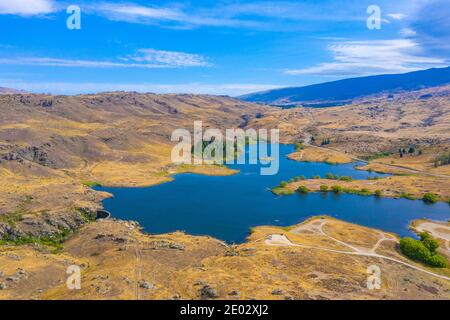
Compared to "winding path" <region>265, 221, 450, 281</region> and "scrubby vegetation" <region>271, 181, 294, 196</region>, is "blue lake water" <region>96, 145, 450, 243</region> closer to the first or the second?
"scrubby vegetation" <region>271, 181, 294, 196</region>

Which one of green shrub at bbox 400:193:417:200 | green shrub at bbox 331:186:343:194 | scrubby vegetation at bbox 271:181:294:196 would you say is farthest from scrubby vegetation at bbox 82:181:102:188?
green shrub at bbox 400:193:417:200

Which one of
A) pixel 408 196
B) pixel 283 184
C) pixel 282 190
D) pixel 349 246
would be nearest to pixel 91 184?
pixel 282 190

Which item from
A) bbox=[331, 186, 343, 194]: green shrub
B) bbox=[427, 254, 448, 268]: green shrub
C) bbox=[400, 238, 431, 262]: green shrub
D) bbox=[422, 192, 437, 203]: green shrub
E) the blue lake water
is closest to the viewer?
bbox=[427, 254, 448, 268]: green shrub

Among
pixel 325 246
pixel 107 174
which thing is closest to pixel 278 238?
pixel 325 246

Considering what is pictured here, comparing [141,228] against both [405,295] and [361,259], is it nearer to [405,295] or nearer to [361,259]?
[361,259]

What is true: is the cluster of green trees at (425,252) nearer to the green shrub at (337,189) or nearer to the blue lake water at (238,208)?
the blue lake water at (238,208)

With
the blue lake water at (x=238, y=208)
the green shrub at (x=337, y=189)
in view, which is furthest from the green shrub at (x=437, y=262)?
the green shrub at (x=337, y=189)
